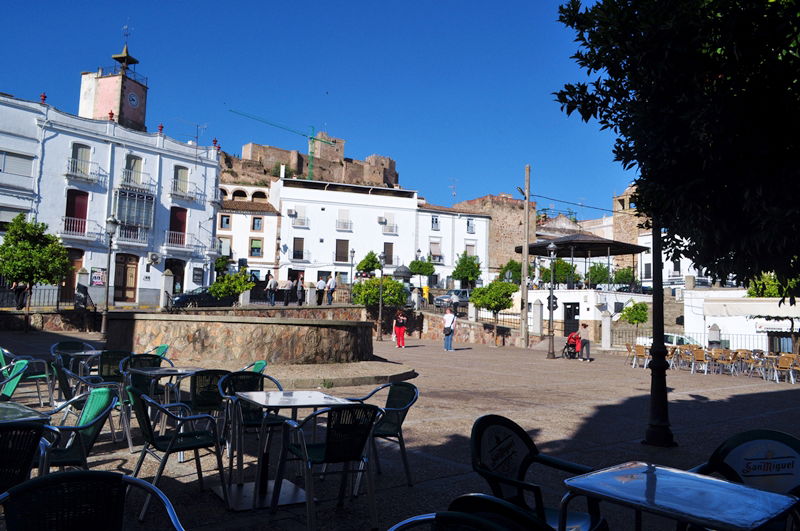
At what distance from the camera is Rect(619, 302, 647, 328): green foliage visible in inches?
1257

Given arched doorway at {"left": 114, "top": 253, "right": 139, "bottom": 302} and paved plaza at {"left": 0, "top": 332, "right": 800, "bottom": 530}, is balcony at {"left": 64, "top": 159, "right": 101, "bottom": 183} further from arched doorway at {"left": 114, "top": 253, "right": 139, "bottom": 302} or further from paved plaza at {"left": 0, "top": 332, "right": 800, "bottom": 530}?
paved plaza at {"left": 0, "top": 332, "right": 800, "bottom": 530}

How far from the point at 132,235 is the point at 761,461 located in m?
36.7

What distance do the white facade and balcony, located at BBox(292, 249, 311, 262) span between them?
498 inches

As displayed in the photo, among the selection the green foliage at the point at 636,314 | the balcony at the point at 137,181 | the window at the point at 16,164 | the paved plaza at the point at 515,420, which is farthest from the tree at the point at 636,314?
the window at the point at 16,164

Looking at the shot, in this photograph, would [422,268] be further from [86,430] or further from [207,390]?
[86,430]

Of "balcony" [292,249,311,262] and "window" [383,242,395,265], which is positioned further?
"window" [383,242,395,265]

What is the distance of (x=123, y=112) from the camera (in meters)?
42.9

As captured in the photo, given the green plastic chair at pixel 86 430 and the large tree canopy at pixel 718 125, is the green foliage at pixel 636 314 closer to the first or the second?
the large tree canopy at pixel 718 125

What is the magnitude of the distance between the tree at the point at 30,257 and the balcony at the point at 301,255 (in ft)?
92.7

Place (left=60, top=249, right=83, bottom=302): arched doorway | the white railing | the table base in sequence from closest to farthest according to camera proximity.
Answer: the table base → (left=60, top=249, right=83, bottom=302): arched doorway → the white railing

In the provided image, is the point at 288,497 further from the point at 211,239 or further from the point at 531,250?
the point at 211,239

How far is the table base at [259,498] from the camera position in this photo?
14.8ft

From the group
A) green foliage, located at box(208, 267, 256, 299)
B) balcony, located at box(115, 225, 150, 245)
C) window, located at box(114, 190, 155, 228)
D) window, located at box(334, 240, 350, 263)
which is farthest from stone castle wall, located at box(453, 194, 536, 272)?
green foliage, located at box(208, 267, 256, 299)

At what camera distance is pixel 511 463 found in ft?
11.4
